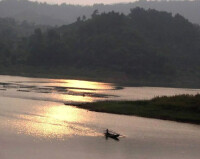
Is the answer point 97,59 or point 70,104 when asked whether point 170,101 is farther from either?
point 97,59

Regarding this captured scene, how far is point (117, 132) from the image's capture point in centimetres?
5075

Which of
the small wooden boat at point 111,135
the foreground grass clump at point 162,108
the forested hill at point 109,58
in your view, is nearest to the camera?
the small wooden boat at point 111,135

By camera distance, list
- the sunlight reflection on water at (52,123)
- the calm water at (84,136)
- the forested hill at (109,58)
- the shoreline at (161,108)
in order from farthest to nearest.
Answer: the forested hill at (109,58) → the shoreline at (161,108) → the sunlight reflection on water at (52,123) → the calm water at (84,136)

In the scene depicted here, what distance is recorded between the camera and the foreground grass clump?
205 ft

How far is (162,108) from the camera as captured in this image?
66.9 meters

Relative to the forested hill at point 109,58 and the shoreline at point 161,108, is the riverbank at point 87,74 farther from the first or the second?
the shoreline at point 161,108

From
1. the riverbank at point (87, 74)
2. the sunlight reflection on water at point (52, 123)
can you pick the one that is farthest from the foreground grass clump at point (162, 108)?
the riverbank at point (87, 74)

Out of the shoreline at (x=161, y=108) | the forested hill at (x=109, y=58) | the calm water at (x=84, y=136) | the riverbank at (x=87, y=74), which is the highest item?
the forested hill at (x=109, y=58)

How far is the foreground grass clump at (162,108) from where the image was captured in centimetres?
6245

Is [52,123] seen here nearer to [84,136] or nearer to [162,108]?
[84,136]

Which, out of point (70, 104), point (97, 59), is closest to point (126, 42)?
point (97, 59)

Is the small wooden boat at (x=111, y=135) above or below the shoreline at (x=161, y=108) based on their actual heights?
below

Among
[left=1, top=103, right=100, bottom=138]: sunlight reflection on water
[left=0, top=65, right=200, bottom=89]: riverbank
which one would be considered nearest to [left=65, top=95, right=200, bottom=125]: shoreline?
[left=1, top=103, right=100, bottom=138]: sunlight reflection on water

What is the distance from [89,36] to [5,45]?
36.6 metres
